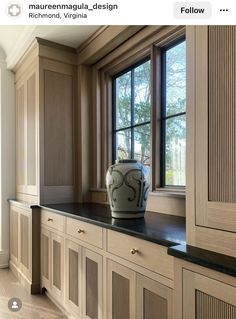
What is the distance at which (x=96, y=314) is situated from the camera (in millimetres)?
1986

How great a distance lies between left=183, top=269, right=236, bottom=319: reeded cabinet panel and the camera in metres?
1.04

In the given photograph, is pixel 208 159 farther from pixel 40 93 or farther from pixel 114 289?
pixel 40 93

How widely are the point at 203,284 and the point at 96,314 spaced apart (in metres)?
1.09

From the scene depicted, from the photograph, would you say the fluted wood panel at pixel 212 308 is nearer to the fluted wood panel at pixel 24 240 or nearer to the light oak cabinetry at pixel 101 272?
the light oak cabinetry at pixel 101 272

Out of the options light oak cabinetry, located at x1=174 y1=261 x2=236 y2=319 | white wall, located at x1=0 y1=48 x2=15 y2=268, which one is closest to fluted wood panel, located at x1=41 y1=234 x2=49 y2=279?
white wall, located at x1=0 y1=48 x2=15 y2=268

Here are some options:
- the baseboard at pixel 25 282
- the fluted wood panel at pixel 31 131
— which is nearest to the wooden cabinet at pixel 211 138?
the baseboard at pixel 25 282

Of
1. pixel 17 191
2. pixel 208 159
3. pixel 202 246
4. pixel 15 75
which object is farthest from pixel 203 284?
pixel 15 75

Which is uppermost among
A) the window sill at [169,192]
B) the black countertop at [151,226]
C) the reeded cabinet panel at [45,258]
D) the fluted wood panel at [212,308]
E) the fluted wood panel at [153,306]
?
the window sill at [169,192]

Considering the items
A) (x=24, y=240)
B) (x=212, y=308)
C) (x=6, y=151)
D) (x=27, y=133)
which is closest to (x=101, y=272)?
(x=212, y=308)

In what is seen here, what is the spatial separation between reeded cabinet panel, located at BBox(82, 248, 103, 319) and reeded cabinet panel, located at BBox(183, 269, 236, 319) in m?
0.83

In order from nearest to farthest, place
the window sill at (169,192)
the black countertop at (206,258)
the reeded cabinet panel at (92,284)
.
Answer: the black countertop at (206,258) < the reeded cabinet panel at (92,284) < the window sill at (169,192)

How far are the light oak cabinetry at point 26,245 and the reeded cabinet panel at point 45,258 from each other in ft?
0.30

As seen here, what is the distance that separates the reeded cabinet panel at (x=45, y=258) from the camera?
2.80m

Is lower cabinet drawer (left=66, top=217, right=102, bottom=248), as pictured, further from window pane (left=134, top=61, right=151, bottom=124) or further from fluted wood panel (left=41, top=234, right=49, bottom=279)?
window pane (left=134, top=61, right=151, bottom=124)
